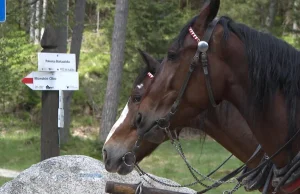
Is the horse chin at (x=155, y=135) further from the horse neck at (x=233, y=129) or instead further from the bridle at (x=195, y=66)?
the horse neck at (x=233, y=129)

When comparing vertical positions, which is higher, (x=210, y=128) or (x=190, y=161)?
(x=210, y=128)

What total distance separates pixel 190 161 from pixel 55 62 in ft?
25.8

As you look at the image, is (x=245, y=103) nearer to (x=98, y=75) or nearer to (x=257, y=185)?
(x=257, y=185)

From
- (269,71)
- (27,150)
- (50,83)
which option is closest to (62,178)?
(50,83)

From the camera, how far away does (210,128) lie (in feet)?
16.6

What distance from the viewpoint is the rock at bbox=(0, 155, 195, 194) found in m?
6.85

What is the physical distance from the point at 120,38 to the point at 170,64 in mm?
12702

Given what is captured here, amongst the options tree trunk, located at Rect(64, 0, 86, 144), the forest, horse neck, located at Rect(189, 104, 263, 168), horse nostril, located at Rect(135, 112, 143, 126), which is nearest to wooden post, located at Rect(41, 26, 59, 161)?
the forest

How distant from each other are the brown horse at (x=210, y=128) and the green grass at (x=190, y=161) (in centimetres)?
598

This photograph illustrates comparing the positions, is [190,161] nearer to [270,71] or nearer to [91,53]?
[270,71]

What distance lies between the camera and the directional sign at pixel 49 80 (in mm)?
8406

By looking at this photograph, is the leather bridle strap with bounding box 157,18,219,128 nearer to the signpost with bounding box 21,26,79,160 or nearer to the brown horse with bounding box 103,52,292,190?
the brown horse with bounding box 103,52,292,190

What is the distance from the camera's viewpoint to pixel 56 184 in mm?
6898

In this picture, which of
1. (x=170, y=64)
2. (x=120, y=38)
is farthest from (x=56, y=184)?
(x=120, y=38)
